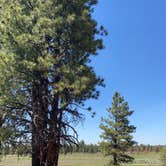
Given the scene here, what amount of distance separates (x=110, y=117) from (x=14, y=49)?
78.1ft

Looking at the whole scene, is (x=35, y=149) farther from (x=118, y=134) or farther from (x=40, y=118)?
(x=118, y=134)

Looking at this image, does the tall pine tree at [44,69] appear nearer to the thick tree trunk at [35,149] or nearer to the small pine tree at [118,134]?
the thick tree trunk at [35,149]

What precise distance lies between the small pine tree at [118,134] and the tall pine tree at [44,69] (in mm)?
20992

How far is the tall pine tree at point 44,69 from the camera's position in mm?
12328

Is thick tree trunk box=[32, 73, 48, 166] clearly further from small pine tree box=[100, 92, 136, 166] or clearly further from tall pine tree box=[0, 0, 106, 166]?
small pine tree box=[100, 92, 136, 166]

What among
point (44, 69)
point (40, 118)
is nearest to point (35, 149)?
point (40, 118)

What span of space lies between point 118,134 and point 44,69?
23014 millimetres

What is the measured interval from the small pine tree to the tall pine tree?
20992mm

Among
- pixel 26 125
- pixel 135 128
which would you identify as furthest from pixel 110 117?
pixel 26 125

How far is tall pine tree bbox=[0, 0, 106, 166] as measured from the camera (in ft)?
40.4

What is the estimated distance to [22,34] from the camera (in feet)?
40.5

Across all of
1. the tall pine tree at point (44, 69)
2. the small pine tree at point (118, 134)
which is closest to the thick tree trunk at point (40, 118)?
the tall pine tree at point (44, 69)

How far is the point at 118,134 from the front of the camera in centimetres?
3403

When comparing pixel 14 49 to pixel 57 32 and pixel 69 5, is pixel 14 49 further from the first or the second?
pixel 69 5
